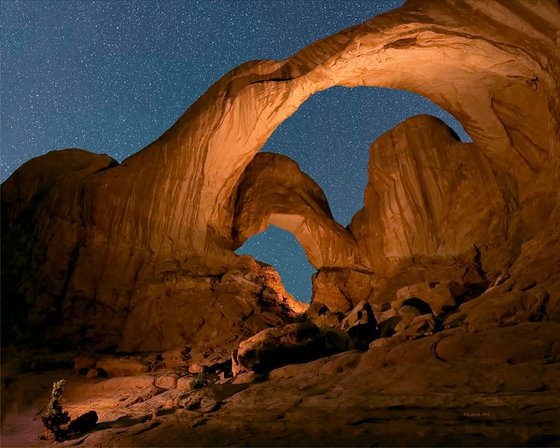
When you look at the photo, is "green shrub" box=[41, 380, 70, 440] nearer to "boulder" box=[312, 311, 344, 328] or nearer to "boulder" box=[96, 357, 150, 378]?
"boulder" box=[96, 357, 150, 378]

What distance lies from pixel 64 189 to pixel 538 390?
14835 mm

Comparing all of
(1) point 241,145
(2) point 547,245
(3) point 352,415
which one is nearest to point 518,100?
(2) point 547,245

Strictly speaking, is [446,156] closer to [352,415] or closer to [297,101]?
[297,101]

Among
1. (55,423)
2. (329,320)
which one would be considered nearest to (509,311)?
(329,320)

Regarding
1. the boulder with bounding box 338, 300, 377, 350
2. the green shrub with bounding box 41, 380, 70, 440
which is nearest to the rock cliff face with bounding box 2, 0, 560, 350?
the boulder with bounding box 338, 300, 377, 350

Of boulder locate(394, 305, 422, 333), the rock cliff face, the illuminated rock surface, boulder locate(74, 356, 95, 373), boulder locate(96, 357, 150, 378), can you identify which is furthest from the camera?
the rock cliff face

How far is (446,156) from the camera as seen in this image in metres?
15.7

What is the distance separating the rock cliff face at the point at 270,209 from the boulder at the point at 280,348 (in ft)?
16.5

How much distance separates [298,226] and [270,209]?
4.55ft

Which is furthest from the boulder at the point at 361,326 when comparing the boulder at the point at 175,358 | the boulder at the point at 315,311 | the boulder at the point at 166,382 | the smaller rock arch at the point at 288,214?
the smaller rock arch at the point at 288,214

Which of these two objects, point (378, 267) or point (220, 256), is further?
point (378, 267)

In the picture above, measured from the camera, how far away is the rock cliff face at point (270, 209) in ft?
41.5

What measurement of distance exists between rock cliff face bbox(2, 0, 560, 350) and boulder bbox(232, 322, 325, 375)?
502 centimetres

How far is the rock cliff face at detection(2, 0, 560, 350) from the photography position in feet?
41.5
